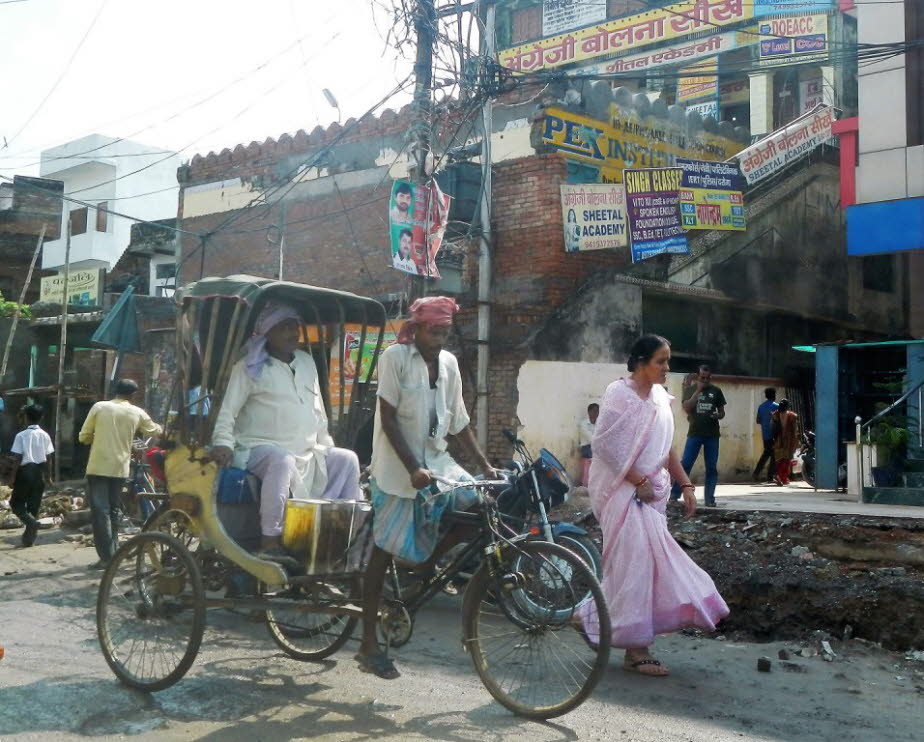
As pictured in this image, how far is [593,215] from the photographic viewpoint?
14.1m

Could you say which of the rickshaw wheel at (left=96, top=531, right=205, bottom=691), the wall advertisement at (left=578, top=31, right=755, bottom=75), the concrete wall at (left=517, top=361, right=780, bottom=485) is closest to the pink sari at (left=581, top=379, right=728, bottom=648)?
the rickshaw wheel at (left=96, top=531, right=205, bottom=691)

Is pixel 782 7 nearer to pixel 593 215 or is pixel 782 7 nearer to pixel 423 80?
pixel 593 215

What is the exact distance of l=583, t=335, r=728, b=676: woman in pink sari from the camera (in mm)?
5309

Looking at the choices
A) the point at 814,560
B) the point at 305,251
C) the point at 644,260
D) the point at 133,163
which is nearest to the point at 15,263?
the point at 133,163

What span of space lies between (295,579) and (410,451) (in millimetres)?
845

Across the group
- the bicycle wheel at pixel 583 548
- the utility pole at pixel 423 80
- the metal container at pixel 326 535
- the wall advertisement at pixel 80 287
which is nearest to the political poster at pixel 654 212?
the utility pole at pixel 423 80

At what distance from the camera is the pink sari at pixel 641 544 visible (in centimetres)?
530

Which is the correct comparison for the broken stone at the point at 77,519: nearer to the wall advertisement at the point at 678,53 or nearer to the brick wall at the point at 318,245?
the brick wall at the point at 318,245

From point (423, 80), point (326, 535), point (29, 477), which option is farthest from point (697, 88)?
point (326, 535)

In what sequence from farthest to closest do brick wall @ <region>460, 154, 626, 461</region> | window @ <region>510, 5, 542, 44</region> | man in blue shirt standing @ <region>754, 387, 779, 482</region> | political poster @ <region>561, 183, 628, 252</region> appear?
window @ <region>510, 5, 542, 44</region>
man in blue shirt standing @ <region>754, 387, 779, 482</region>
political poster @ <region>561, 183, 628, 252</region>
brick wall @ <region>460, 154, 626, 461</region>

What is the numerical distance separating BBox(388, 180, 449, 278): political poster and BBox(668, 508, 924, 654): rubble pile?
4.56 m

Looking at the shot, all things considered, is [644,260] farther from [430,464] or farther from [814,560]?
[430,464]

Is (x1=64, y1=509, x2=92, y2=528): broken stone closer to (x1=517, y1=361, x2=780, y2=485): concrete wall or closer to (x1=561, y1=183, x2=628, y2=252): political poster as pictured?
(x1=517, y1=361, x2=780, y2=485): concrete wall

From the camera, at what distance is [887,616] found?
6660 mm
